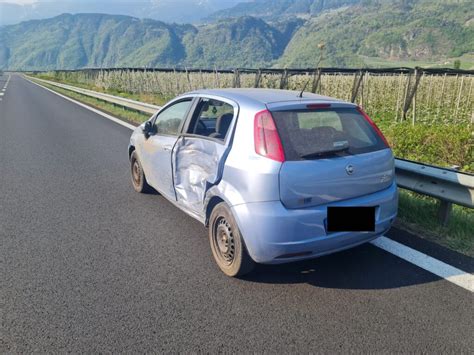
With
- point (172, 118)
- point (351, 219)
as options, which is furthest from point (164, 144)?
point (351, 219)

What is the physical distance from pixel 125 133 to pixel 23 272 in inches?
311

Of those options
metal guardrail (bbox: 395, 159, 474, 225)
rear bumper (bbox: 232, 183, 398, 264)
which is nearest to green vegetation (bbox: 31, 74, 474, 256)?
metal guardrail (bbox: 395, 159, 474, 225)

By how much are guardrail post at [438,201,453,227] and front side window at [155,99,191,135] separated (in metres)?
3.01

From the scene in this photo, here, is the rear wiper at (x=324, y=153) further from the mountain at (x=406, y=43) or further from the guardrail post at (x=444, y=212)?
the mountain at (x=406, y=43)

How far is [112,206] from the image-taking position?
5.18 m

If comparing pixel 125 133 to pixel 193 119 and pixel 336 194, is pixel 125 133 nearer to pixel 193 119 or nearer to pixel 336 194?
pixel 193 119

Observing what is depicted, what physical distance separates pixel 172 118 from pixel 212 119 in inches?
20.4

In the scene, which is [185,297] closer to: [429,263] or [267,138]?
[267,138]

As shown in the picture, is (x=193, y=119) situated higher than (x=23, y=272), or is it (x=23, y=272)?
(x=193, y=119)

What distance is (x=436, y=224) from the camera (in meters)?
4.13

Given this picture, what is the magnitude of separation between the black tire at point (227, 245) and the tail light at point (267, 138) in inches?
24.2

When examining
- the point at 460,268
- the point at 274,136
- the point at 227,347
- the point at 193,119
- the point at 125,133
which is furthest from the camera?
the point at 125,133

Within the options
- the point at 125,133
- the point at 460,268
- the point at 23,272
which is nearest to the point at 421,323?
the point at 460,268

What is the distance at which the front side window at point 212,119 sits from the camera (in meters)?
3.63
